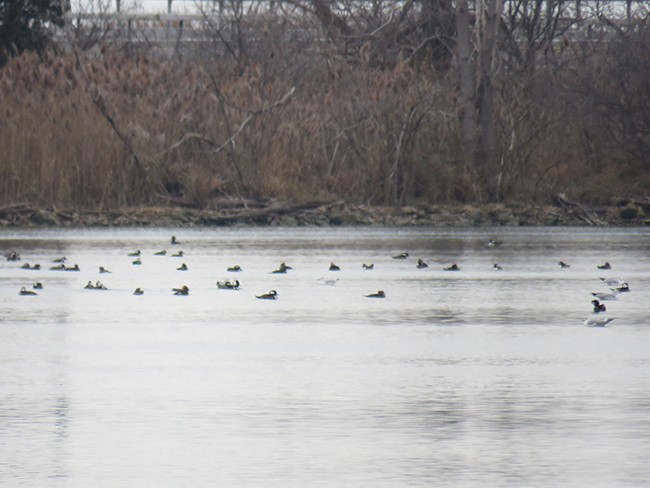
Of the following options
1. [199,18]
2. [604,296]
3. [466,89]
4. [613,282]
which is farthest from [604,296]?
[199,18]

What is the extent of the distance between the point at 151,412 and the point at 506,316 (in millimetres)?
4654

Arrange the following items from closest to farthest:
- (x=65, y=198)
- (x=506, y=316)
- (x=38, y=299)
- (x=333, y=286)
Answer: (x=506, y=316)
(x=38, y=299)
(x=333, y=286)
(x=65, y=198)

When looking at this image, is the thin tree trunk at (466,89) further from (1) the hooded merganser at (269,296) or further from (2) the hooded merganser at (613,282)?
(1) the hooded merganser at (269,296)

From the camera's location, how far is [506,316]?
11531 mm

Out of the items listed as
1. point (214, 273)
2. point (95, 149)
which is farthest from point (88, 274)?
point (95, 149)

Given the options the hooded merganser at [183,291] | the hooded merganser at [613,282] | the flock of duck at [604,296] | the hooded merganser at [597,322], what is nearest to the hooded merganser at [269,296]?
the hooded merganser at [183,291]

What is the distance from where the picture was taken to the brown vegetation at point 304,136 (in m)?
24.0

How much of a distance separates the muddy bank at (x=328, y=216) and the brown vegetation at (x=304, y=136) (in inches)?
14.2

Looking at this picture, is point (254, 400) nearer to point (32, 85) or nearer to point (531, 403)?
point (531, 403)

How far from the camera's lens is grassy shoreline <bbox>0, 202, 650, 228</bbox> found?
23281 millimetres

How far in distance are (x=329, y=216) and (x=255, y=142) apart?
6.03 ft

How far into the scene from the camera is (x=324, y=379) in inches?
330

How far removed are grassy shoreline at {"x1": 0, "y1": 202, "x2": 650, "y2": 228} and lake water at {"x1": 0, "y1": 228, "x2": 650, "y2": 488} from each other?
7.39 metres

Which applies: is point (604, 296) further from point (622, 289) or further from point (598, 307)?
point (598, 307)
